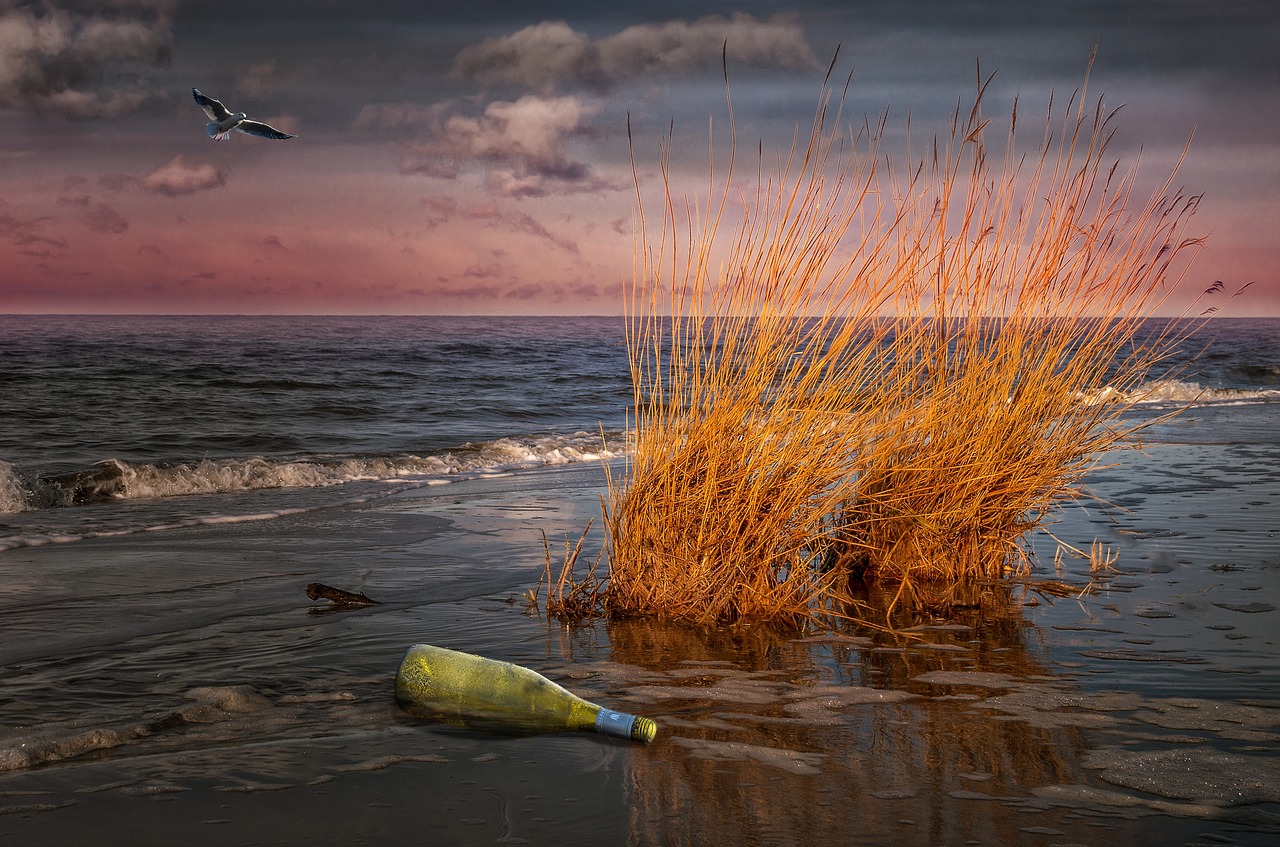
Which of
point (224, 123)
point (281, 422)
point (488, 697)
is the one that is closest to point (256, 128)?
point (224, 123)

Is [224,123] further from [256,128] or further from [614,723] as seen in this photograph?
[614,723]

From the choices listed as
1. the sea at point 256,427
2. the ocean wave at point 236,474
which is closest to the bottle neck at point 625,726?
the sea at point 256,427

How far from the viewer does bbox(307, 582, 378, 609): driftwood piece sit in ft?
15.1

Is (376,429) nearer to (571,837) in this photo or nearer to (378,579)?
(378,579)

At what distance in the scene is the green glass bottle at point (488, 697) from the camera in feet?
9.80

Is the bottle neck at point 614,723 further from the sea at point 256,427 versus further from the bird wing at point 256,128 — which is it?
the bird wing at point 256,128

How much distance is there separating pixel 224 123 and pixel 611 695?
230 inches

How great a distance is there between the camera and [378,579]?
5.31 meters

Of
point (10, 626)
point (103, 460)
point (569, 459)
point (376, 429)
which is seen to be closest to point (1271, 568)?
point (10, 626)

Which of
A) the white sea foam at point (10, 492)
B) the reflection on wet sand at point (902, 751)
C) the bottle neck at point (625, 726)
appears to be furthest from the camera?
the white sea foam at point (10, 492)

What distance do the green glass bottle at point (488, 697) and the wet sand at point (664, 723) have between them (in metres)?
0.07

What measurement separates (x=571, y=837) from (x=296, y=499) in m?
7.01

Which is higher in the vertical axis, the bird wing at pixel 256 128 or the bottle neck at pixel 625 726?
the bird wing at pixel 256 128

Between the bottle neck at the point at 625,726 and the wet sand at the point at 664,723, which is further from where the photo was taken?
the bottle neck at the point at 625,726
